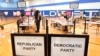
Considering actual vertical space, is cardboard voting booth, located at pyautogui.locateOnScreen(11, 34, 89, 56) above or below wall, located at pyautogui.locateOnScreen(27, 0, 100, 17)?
below

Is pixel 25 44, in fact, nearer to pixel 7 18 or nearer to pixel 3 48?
pixel 3 48

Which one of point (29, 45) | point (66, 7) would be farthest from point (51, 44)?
point (66, 7)

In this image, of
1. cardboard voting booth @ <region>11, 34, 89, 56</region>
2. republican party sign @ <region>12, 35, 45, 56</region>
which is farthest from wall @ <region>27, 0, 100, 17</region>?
republican party sign @ <region>12, 35, 45, 56</region>

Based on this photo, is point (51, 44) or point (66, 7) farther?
point (66, 7)

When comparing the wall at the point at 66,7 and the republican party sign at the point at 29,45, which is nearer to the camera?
the republican party sign at the point at 29,45

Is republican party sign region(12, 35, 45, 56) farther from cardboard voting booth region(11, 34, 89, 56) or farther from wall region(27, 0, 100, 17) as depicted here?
wall region(27, 0, 100, 17)

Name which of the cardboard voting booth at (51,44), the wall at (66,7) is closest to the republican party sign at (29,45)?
the cardboard voting booth at (51,44)

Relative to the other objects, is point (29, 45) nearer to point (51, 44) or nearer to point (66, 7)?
point (51, 44)

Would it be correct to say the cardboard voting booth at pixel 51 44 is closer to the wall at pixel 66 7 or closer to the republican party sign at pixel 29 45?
the republican party sign at pixel 29 45

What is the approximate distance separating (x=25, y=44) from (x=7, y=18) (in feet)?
→ 50.9

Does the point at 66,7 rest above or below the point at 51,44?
above

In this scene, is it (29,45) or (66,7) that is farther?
(66,7)

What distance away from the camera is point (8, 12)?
1675 centimetres

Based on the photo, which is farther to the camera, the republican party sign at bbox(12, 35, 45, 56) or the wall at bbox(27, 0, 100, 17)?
the wall at bbox(27, 0, 100, 17)
